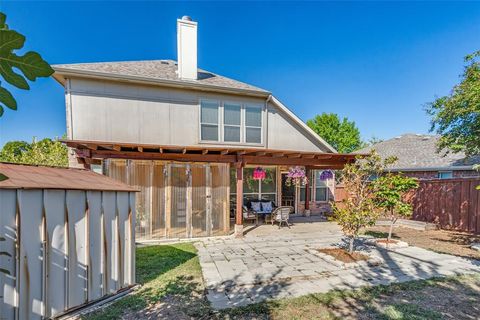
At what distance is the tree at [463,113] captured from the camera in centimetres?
842

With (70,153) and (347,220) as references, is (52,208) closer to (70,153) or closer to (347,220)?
(347,220)

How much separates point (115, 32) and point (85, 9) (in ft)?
10.8

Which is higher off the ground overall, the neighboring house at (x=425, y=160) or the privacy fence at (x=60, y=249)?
the neighboring house at (x=425, y=160)

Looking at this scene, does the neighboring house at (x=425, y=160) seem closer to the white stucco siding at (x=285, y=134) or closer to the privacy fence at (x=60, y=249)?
the white stucco siding at (x=285, y=134)

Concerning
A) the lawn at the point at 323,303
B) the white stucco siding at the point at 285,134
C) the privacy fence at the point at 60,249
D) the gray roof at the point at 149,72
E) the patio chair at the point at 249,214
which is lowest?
the patio chair at the point at 249,214

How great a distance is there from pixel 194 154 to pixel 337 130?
3315 cm

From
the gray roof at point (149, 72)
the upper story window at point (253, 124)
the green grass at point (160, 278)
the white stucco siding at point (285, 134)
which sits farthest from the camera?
the white stucco siding at point (285, 134)

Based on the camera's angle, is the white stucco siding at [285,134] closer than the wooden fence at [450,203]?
No

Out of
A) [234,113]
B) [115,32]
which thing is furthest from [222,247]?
[115,32]

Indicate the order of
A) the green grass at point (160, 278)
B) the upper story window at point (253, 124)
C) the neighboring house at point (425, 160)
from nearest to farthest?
the green grass at point (160, 278), the upper story window at point (253, 124), the neighboring house at point (425, 160)

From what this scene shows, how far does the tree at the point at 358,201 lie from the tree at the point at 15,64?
22.6 ft

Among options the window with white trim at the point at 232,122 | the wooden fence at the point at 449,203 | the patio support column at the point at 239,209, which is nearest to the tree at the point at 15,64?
the patio support column at the point at 239,209

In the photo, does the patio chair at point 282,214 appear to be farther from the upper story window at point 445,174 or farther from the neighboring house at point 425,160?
the upper story window at point 445,174

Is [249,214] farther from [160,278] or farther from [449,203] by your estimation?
[449,203]
